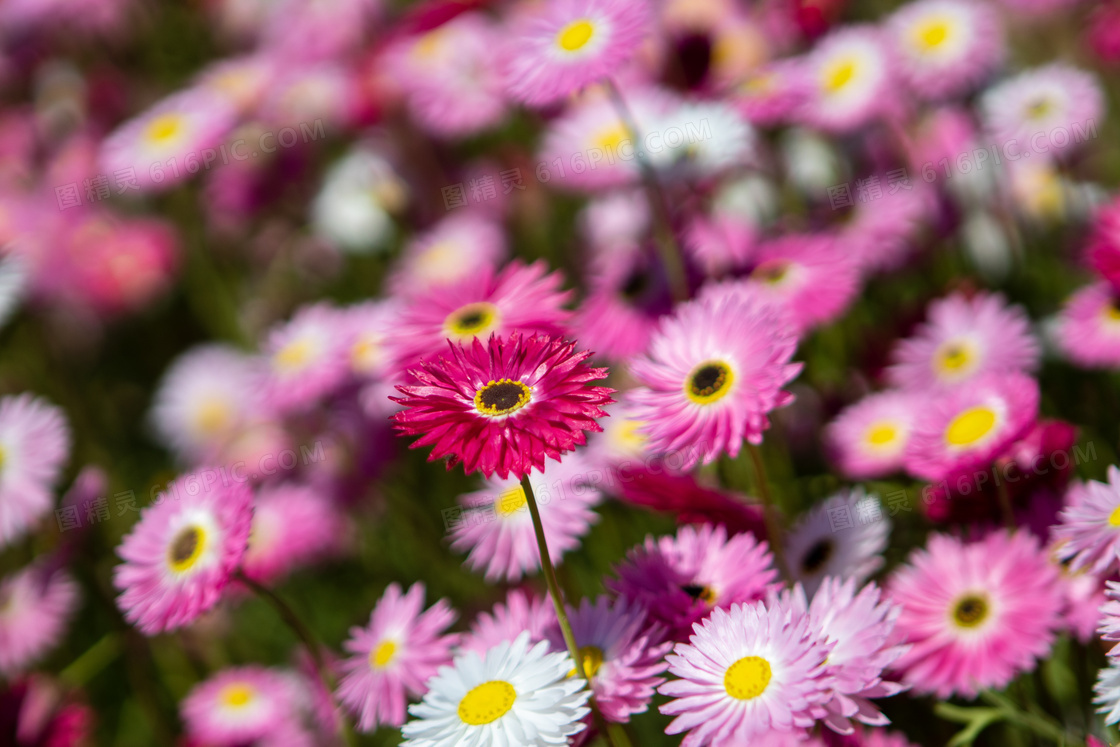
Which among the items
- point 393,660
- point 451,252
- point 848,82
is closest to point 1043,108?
point 848,82

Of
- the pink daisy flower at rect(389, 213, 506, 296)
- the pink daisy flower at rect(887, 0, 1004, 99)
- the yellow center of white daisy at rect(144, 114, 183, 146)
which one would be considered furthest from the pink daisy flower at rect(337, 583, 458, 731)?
the yellow center of white daisy at rect(144, 114, 183, 146)

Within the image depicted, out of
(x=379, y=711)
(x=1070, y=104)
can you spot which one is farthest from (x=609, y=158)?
(x=379, y=711)

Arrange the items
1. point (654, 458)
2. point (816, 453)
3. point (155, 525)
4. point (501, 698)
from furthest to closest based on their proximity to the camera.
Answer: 1. point (816, 453)
2. point (654, 458)
3. point (155, 525)
4. point (501, 698)

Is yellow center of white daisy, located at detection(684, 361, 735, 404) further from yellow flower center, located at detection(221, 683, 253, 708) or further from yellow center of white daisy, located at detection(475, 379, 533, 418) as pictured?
yellow flower center, located at detection(221, 683, 253, 708)

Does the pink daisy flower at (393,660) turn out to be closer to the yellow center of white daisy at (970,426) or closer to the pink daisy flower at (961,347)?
the yellow center of white daisy at (970,426)

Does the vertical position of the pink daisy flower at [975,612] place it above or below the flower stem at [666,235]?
below

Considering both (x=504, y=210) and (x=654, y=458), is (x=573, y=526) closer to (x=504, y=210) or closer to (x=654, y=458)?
(x=654, y=458)

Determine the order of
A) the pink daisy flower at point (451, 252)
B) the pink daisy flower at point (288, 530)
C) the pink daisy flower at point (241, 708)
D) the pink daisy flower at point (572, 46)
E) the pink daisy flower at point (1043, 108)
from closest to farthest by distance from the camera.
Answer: the pink daisy flower at point (572, 46), the pink daisy flower at point (241, 708), the pink daisy flower at point (288, 530), the pink daisy flower at point (1043, 108), the pink daisy flower at point (451, 252)

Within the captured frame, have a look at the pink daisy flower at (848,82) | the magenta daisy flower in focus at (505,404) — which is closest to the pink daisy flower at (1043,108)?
the pink daisy flower at (848,82)
